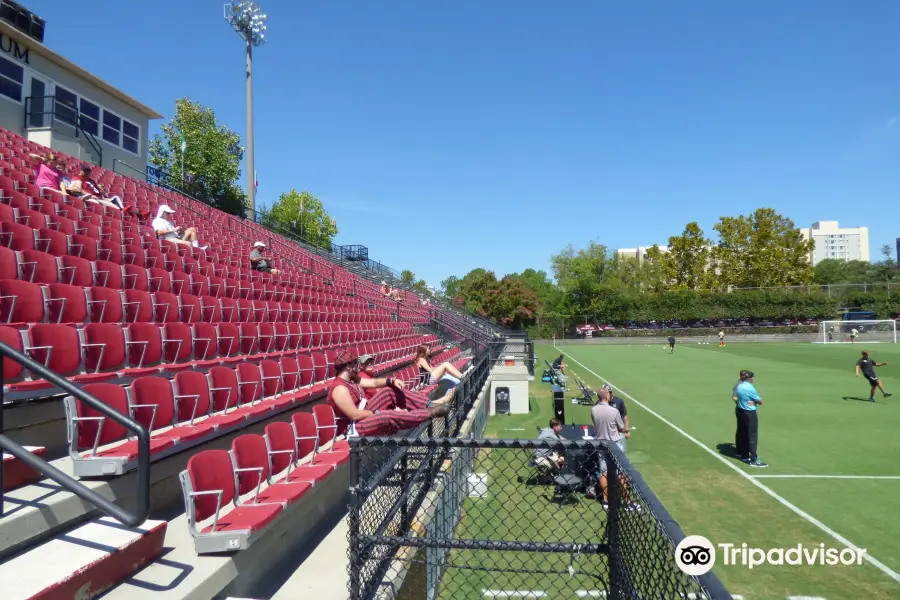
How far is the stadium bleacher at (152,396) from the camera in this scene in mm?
3182

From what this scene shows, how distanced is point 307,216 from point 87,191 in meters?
49.2

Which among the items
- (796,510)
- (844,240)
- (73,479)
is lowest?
(796,510)

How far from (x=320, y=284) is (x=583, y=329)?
47.9m

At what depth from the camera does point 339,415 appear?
20.4ft

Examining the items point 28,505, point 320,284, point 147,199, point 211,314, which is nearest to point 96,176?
point 147,199

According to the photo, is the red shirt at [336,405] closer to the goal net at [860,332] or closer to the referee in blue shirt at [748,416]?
the referee in blue shirt at [748,416]

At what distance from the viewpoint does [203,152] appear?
40031mm

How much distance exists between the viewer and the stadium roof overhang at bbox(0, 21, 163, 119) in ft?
56.3

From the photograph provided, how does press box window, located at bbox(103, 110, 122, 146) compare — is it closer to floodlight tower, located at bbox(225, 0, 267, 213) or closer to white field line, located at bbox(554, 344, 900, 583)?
floodlight tower, located at bbox(225, 0, 267, 213)

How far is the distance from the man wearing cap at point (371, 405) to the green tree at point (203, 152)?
114 feet

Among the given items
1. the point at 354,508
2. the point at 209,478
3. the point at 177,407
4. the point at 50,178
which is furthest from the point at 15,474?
the point at 50,178

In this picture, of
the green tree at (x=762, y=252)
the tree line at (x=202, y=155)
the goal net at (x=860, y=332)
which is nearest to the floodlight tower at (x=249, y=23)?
the tree line at (x=202, y=155)

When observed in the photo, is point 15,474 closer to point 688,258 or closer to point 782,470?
point 782,470

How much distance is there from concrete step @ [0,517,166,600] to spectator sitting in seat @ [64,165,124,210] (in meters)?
10.4
